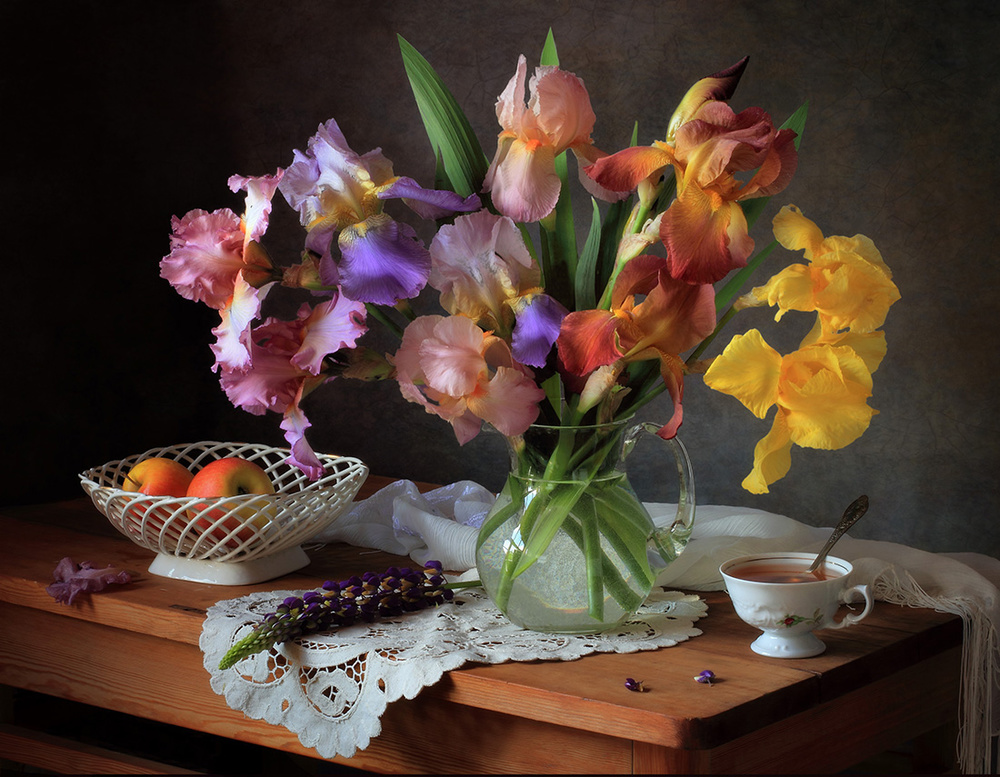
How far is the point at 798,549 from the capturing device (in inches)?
48.8

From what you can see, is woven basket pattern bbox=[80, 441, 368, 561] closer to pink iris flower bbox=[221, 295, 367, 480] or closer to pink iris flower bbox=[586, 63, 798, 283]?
pink iris flower bbox=[221, 295, 367, 480]

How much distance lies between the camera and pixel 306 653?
1.00 meters

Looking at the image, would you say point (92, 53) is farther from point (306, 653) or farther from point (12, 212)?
point (306, 653)

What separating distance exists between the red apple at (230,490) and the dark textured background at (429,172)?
904 mm

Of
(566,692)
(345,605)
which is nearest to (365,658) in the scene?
(345,605)

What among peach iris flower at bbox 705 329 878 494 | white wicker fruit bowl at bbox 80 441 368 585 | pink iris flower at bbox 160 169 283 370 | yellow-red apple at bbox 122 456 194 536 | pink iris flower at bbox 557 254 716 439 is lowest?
white wicker fruit bowl at bbox 80 441 368 585

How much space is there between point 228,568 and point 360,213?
0.50m

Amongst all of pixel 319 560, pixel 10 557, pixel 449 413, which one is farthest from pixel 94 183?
pixel 449 413

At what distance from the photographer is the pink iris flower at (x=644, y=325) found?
86cm

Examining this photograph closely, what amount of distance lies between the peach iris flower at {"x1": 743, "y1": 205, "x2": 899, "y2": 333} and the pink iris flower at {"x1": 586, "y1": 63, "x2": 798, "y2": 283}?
0.05 m

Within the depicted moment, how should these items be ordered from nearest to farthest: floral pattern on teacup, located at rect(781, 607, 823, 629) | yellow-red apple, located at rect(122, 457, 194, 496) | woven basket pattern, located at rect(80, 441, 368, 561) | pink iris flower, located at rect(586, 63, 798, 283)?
pink iris flower, located at rect(586, 63, 798, 283), floral pattern on teacup, located at rect(781, 607, 823, 629), woven basket pattern, located at rect(80, 441, 368, 561), yellow-red apple, located at rect(122, 457, 194, 496)

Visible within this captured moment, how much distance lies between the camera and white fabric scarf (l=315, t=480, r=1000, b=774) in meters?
1.07

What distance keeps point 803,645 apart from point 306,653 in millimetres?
441

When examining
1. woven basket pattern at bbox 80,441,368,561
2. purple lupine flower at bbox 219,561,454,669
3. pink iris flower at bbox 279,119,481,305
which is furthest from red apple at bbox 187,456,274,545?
pink iris flower at bbox 279,119,481,305
